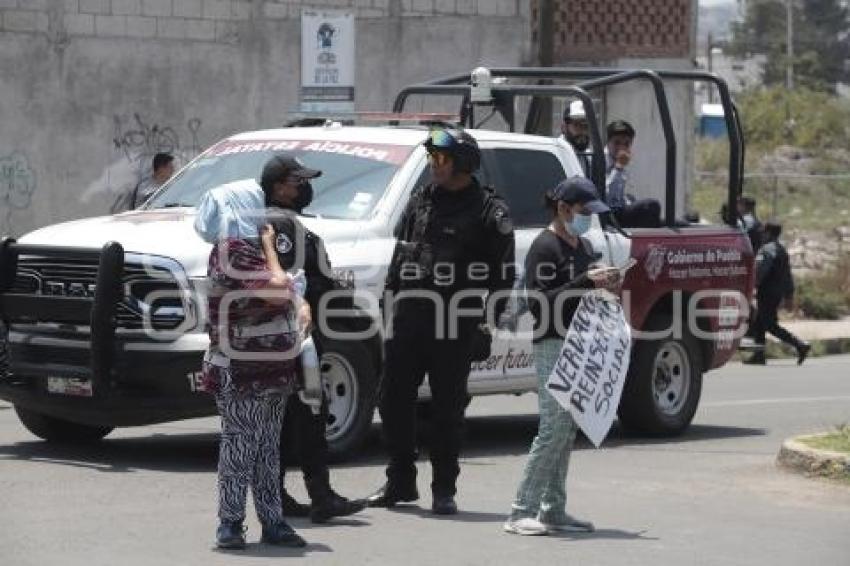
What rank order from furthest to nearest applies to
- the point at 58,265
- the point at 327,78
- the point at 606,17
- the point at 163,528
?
1. the point at 606,17
2. the point at 327,78
3. the point at 58,265
4. the point at 163,528

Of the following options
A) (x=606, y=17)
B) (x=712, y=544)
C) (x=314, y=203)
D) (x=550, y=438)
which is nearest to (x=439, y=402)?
(x=550, y=438)

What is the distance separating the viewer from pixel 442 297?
9844 millimetres

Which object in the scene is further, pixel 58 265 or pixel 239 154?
pixel 239 154

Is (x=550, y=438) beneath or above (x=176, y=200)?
beneath

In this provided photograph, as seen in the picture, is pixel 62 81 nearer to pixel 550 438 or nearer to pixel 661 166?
pixel 661 166

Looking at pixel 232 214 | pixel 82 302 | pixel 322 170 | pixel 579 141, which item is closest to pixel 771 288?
pixel 579 141

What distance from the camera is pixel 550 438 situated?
30.8 ft

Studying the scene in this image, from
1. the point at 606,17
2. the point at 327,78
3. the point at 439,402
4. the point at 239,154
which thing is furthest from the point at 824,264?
the point at 439,402

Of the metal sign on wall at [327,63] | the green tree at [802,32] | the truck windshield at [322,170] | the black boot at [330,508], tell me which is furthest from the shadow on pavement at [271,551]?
the green tree at [802,32]

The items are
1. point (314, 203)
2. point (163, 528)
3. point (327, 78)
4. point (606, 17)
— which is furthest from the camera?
point (606, 17)

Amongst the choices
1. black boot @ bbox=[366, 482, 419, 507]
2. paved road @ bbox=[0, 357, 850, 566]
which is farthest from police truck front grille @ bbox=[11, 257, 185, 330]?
black boot @ bbox=[366, 482, 419, 507]

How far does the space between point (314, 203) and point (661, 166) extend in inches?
697

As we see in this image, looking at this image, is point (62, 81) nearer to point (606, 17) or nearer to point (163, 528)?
point (606, 17)

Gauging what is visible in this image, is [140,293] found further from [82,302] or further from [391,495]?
[391,495]
